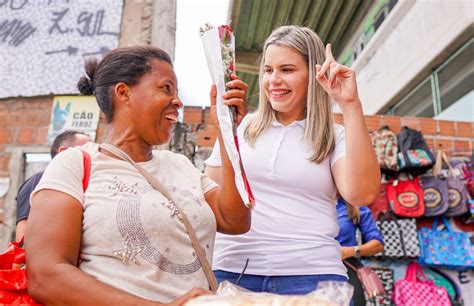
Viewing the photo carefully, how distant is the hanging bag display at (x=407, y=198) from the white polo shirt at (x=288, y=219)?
8.15ft

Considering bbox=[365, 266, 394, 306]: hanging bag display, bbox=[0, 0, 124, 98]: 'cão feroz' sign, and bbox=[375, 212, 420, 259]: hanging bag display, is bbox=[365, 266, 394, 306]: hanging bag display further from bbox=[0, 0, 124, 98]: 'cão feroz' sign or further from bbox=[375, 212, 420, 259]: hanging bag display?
bbox=[0, 0, 124, 98]: 'cão feroz' sign

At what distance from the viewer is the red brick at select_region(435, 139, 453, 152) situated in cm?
424

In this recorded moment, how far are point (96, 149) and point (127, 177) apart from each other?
0.18 m

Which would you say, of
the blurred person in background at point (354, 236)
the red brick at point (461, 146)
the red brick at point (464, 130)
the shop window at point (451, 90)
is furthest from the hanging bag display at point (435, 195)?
the shop window at point (451, 90)

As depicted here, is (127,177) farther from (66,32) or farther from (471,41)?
(471,41)

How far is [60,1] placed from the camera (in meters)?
3.73

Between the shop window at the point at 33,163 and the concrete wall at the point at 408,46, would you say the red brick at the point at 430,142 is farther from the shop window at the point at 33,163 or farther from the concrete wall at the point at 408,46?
the shop window at the point at 33,163

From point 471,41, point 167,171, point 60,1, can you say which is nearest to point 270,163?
point 167,171

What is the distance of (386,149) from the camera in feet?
13.1

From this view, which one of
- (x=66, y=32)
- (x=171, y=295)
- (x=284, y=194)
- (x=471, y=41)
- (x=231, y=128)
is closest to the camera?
(x=171, y=295)

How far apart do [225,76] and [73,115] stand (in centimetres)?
247

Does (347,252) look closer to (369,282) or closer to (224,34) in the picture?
(369,282)

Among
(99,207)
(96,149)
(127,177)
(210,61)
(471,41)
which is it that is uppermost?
(471,41)

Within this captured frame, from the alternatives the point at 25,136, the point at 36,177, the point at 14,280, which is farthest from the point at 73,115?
the point at 14,280
